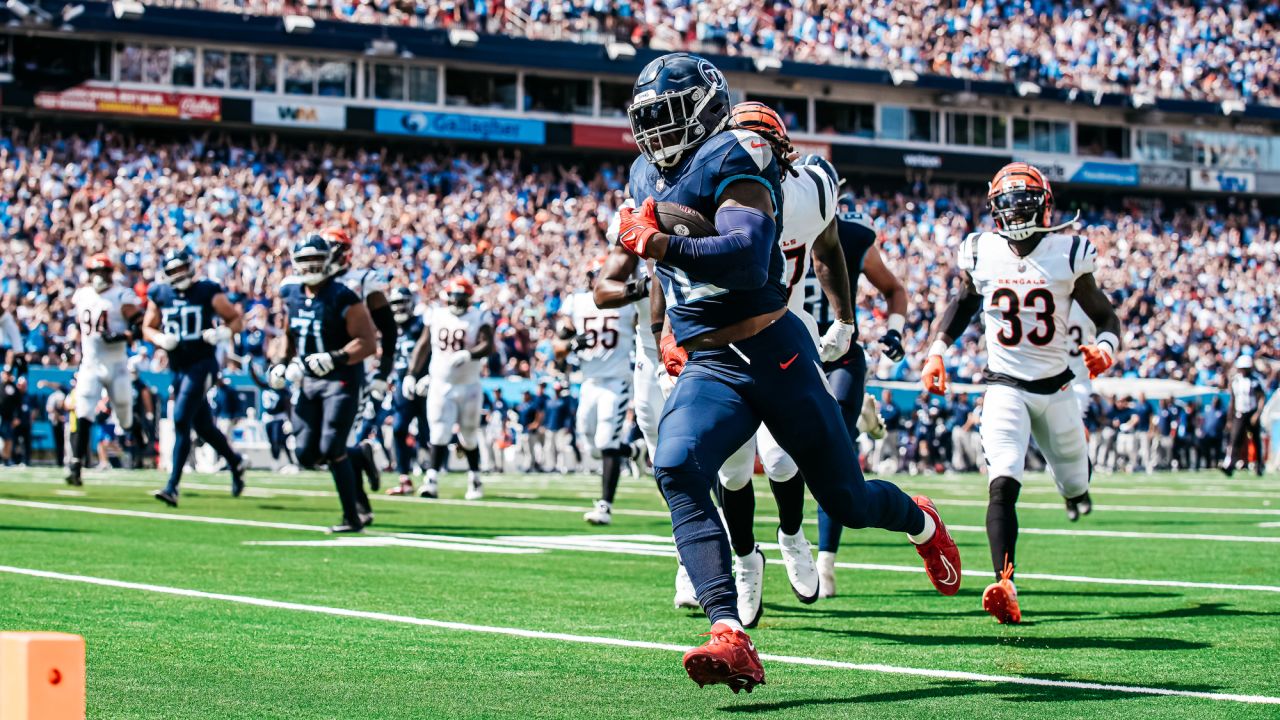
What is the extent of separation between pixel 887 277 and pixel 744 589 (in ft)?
8.31

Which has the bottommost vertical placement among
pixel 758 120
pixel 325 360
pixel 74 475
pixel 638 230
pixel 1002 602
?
pixel 74 475

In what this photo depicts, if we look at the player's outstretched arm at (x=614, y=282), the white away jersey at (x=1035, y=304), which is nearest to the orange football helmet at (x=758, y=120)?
the player's outstretched arm at (x=614, y=282)

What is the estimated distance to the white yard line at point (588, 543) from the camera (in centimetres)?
823

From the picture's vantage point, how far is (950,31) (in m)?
50.5

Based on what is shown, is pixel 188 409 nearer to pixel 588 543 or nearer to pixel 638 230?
pixel 588 543

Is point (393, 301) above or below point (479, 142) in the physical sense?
below

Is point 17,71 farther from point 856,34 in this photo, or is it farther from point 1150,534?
point 1150,534

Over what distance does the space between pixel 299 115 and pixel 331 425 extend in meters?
31.4

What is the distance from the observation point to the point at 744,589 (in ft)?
20.4

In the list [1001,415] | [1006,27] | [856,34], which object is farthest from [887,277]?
[1006,27]

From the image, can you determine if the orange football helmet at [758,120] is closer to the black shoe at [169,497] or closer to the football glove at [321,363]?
the football glove at [321,363]

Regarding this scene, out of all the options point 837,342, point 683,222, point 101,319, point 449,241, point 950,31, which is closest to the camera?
point 683,222

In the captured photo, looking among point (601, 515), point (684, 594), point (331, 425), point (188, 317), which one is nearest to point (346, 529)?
point (331, 425)

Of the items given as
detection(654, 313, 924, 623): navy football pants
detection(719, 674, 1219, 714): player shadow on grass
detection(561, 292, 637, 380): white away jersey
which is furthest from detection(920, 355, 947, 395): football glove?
detection(561, 292, 637, 380): white away jersey
